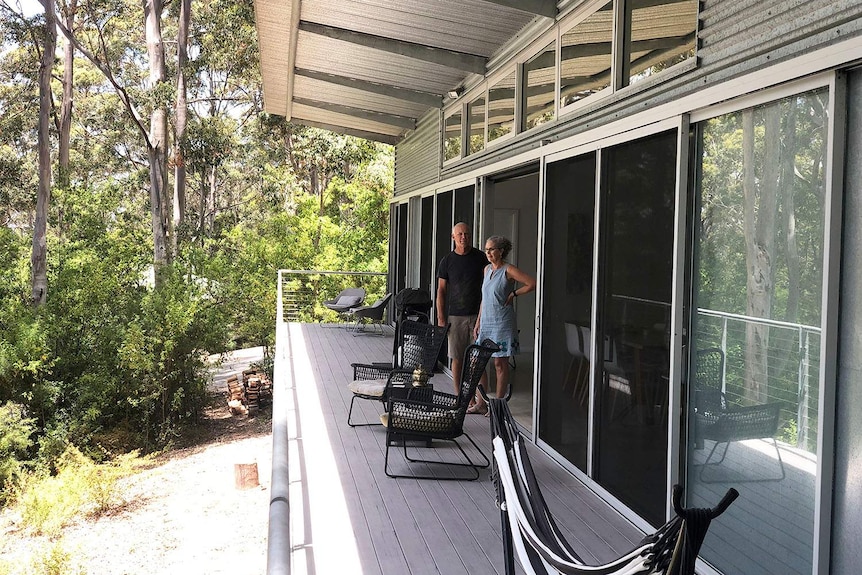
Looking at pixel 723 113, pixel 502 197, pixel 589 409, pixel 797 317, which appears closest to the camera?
pixel 797 317

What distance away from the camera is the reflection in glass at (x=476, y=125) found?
757cm

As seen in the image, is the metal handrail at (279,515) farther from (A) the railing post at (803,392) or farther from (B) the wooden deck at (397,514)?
(A) the railing post at (803,392)

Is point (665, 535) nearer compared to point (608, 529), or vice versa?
point (665, 535)

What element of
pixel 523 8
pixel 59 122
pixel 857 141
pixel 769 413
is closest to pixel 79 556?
pixel 523 8

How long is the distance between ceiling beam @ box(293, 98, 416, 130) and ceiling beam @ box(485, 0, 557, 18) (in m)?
6.23

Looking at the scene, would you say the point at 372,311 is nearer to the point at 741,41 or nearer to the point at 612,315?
the point at 612,315

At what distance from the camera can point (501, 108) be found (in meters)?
6.88

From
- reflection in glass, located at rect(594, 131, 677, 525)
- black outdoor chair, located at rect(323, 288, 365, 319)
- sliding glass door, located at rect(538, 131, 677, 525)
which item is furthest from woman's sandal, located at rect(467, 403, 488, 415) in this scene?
black outdoor chair, located at rect(323, 288, 365, 319)

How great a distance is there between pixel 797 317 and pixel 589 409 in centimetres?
202

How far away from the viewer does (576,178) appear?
4.94 metres

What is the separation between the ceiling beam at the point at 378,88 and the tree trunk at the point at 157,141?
9105 mm

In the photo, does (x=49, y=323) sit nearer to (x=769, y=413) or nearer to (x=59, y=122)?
(x=59, y=122)

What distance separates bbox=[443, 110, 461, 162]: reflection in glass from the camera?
860cm

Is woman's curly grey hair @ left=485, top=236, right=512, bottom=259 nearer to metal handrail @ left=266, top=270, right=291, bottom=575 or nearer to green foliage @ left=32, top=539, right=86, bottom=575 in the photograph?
metal handrail @ left=266, top=270, right=291, bottom=575
